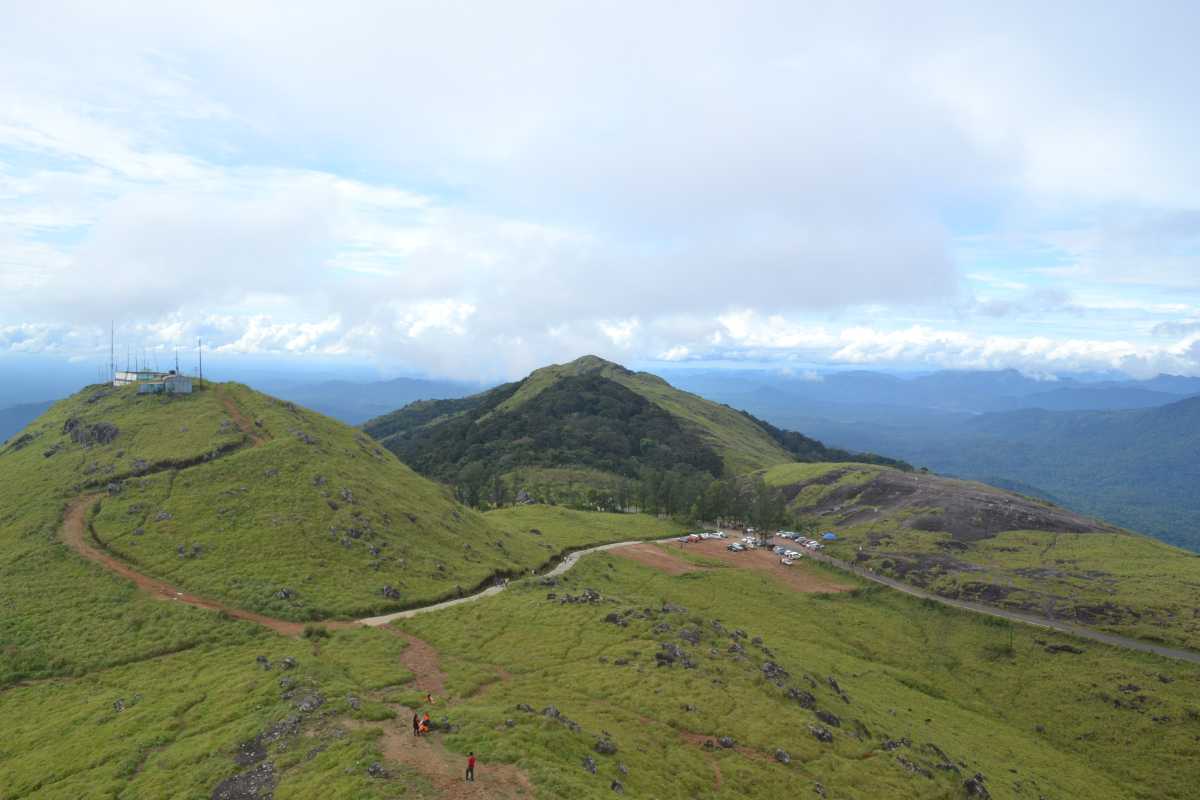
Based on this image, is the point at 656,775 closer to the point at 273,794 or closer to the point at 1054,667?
the point at 273,794

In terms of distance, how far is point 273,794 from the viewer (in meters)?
29.2

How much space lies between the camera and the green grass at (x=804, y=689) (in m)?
38.6

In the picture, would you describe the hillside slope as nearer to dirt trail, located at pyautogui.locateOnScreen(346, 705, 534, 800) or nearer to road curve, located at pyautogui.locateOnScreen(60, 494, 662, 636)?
road curve, located at pyautogui.locateOnScreen(60, 494, 662, 636)

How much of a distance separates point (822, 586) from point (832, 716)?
212 feet

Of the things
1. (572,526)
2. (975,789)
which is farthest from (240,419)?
(975,789)

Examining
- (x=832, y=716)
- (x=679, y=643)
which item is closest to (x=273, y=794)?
(x=679, y=643)

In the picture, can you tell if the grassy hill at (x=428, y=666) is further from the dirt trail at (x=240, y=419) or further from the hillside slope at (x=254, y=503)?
the dirt trail at (x=240, y=419)

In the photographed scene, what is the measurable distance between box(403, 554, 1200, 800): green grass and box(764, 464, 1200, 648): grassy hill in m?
12.0

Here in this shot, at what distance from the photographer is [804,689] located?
54094 mm

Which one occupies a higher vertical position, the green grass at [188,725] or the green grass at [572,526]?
the green grass at [188,725]

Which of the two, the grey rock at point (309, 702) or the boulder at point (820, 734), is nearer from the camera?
the grey rock at point (309, 702)

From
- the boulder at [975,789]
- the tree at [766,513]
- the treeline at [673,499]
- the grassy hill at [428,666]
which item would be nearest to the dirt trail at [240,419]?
the grassy hill at [428,666]

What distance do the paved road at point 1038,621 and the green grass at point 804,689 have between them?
3478mm

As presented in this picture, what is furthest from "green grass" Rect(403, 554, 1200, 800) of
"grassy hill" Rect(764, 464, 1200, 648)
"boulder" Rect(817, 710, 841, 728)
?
"grassy hill" Rect(764, 464, 1200, 648)
